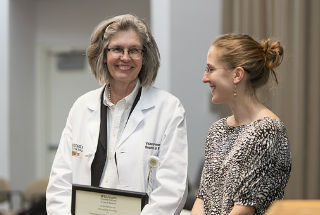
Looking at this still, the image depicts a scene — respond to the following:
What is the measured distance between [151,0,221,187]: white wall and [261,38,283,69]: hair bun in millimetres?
3503

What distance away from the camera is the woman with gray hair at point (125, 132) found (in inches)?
89.2

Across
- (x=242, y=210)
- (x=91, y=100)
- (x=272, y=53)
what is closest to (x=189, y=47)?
(x=91, y=100)

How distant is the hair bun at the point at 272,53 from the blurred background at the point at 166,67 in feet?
0.39

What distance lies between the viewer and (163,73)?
221 inches

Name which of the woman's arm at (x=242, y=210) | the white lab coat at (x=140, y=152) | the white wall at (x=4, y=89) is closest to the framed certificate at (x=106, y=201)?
the white lab coat at (x=140, y=152)

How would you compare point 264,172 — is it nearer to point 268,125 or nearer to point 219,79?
point 268,125

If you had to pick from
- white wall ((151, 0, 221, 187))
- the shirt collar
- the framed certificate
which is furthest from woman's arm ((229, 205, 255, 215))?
white wall ((151, 0, 221, 187))

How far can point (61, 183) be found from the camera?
2406 mm

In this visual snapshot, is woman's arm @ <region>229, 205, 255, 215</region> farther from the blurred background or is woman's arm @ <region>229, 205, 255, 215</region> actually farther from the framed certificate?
the blurred background

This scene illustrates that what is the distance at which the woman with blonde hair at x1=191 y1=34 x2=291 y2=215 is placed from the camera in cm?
190

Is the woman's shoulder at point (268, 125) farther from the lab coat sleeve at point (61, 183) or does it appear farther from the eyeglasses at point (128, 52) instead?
the lab coat sleeve at point (61, 183)

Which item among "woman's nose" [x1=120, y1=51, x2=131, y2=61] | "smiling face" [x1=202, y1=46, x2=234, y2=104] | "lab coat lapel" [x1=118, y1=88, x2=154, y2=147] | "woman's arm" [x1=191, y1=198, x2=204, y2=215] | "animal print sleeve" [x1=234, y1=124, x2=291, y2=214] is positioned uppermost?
"woman's nose" [x1=120, y1=51, x2=131, y2=61]

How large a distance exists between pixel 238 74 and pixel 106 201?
0.70 metres

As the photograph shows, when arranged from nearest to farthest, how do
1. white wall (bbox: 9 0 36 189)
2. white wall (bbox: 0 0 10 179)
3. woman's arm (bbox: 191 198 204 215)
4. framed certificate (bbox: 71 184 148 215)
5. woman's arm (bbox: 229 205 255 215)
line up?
1. woman's arm (bbox: 229 205 255 215)
2. framed certificate (bbox: 71 184 148 215)
3. woman's arm (bbox: 191 198 204 215)
4. white wall (bbox: 0 0 10 179)
5. white wall (bbox: 9 0 36 189)
